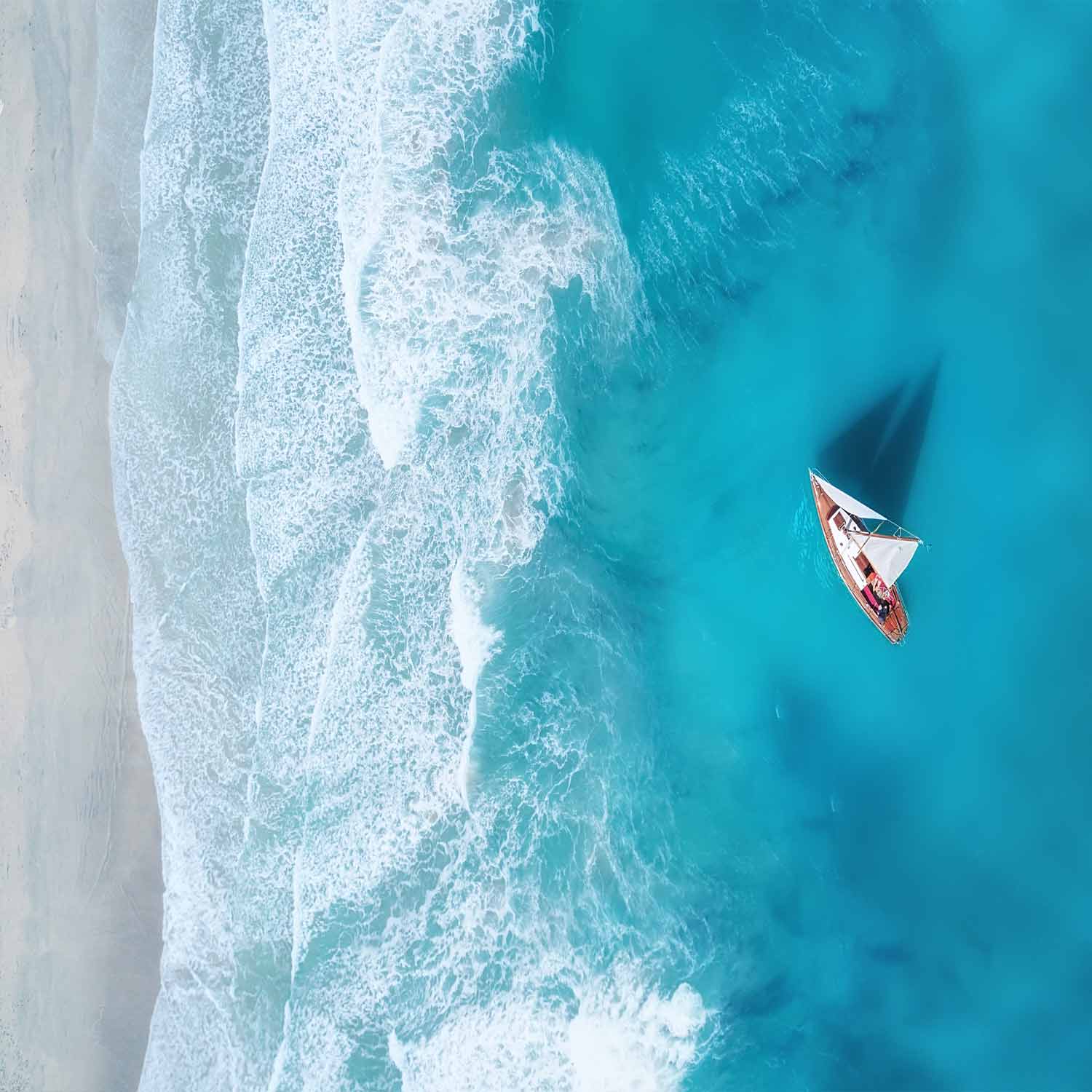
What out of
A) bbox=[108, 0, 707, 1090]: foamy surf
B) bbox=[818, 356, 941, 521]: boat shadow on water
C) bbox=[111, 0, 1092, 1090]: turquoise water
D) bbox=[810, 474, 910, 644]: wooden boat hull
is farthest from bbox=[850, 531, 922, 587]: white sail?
bbox=[108, 0, 707, 1090]: foamy surf

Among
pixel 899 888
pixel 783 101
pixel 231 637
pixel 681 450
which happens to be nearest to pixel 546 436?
pixel 681 450

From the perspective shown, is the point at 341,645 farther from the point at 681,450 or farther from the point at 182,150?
the point at 182,150

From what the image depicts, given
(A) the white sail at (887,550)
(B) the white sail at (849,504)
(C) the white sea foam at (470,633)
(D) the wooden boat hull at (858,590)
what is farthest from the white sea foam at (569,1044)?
(B) the white sail at (849,504)

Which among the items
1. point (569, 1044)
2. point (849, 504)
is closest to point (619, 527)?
point (849, 504)

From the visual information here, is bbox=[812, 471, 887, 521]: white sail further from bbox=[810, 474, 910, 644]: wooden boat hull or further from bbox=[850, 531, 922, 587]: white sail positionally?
bbox=[850, 531, 922, 587]: white sail

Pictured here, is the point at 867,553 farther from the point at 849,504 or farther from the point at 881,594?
the point at 849,504
